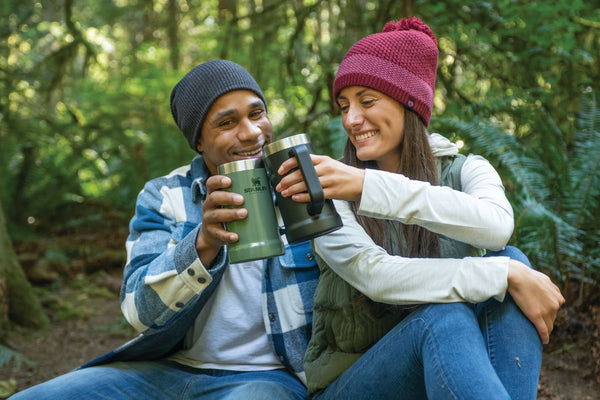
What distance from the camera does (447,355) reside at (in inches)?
60.2

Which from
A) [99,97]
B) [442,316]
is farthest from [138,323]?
[99,97]

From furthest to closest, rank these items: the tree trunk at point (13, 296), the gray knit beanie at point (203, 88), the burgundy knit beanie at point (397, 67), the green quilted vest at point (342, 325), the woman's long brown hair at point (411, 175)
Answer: the tree trunk at point (13, 296) < the gray knit beanie at point (203, 88) < the burgundy knit beanie at point (397, 67) < the woman's long brown hair at point (411, 175) < the green quilted vest at point (342, 325)

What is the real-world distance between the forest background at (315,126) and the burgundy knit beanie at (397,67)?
1.10 m

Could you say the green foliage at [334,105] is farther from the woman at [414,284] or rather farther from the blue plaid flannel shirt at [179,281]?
the blue plaid flannel shirt at [179,281]

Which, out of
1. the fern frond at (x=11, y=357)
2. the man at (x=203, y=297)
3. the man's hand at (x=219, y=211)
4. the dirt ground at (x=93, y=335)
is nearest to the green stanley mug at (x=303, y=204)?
the man's hand at (x=219, y=211)

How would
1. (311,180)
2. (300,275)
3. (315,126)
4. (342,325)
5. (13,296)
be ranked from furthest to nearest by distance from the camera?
(315,126) < (13,296) < (300,275) < (342,325) < (311,180)

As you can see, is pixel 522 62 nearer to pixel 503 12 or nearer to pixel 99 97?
pixel 503 12

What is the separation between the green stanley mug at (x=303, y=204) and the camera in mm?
1473

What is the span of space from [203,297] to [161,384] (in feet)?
1.20

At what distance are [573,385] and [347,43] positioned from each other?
10.8ft

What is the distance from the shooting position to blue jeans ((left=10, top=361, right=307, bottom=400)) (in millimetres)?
1887

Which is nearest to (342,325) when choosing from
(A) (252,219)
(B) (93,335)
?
(A) (252,219)

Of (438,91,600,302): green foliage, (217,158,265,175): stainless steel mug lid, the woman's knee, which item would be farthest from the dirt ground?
(217,158,265,175): stainless steel mug lid

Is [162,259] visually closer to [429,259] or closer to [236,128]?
[236,128]
